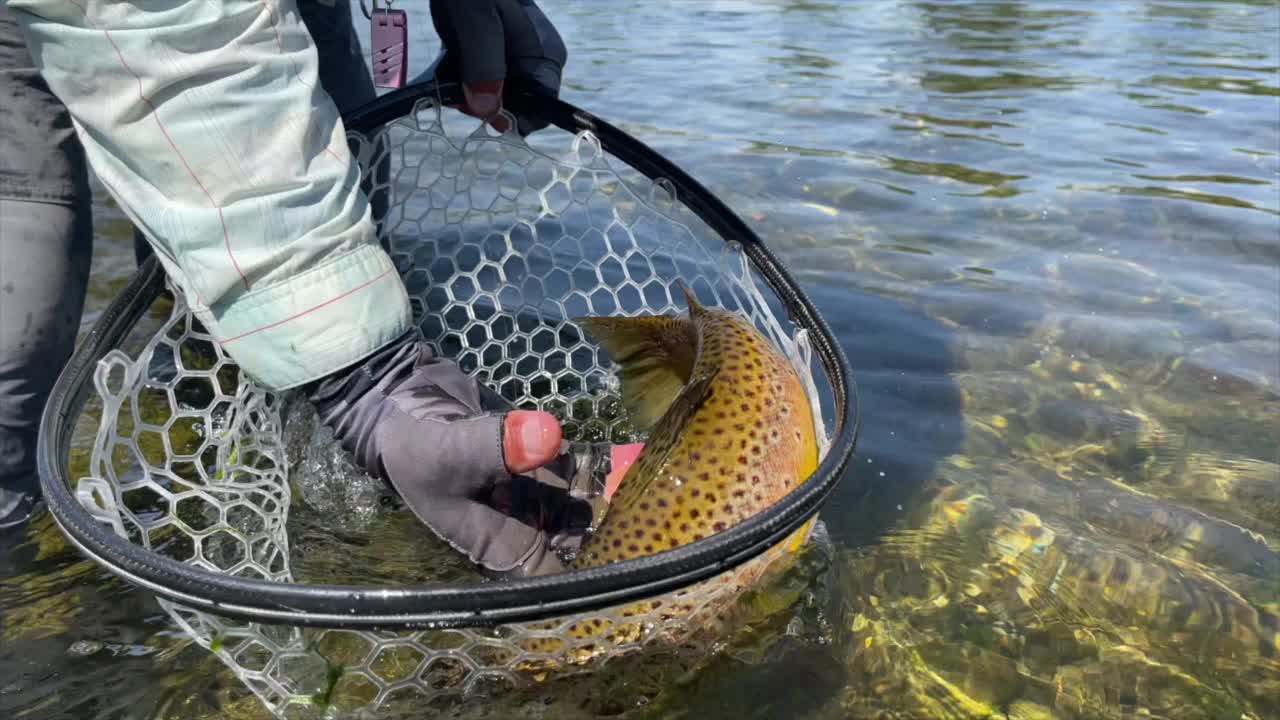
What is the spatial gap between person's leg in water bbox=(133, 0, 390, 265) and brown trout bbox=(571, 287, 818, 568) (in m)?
1.45

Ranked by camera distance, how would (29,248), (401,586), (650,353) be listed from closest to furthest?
(401,586) → (29,248) → (650,353)

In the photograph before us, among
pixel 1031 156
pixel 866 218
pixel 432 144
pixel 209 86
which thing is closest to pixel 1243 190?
pixel 1031 156

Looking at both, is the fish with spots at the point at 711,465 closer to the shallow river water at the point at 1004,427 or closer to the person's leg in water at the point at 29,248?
the shallow river water at the point at 1004,427

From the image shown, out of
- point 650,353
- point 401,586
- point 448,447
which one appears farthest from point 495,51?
point 401,586

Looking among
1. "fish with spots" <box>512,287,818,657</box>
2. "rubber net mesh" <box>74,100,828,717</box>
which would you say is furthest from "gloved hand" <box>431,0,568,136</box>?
"fish with spots" <box>512,287,818,657</box>

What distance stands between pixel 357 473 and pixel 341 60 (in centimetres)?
162

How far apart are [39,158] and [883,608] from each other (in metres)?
2.43

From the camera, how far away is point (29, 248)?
7.71 ft

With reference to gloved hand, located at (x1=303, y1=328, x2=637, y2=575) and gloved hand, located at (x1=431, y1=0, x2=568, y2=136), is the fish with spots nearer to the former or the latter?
gloved hand, located at (x1=303, y1=328, x2=637, y2=575)

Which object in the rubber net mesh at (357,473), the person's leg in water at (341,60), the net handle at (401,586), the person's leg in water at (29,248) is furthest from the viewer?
the person's leg in water at (341,60)

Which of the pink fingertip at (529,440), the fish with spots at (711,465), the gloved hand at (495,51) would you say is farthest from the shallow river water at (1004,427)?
the gloved hand at (495,51)

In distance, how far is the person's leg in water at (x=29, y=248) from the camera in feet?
7.59

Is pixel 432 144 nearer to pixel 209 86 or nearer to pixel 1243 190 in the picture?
pixel 209 86

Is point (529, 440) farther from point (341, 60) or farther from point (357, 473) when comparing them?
point (341, 60)
